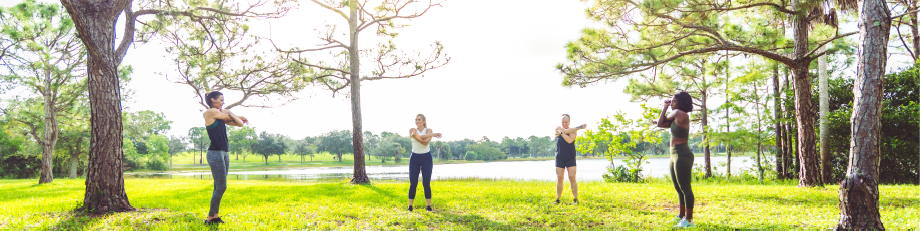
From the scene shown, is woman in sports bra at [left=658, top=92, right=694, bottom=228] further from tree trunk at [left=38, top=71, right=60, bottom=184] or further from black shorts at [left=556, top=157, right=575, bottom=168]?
tree trunk at [left=38, top=71, right=60, bottom=184]

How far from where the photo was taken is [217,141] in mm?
5008

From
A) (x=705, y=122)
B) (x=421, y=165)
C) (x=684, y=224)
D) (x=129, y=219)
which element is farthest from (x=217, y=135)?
(x=705, y=122)

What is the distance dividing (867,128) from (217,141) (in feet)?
24.0

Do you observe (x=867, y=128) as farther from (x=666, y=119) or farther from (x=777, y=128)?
(x=777, y=128)

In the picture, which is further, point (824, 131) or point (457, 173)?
point (457, 173)

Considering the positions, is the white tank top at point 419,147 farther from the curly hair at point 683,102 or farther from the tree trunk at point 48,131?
the tree trunk at point 48,131

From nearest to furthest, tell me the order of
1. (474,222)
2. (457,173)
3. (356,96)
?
(474,222), (356,96), (457,173)

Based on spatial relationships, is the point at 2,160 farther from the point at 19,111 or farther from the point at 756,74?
the point at 756,74

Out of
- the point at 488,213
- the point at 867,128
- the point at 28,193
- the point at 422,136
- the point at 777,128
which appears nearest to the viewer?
the point at 867,128

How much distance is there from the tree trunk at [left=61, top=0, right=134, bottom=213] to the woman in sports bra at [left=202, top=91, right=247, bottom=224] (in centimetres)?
262

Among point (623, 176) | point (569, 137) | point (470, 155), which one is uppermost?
point (569, 137)

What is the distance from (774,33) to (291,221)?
11.5 m

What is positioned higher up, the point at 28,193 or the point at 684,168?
the point at 684,168

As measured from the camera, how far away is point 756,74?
12.3 metres
